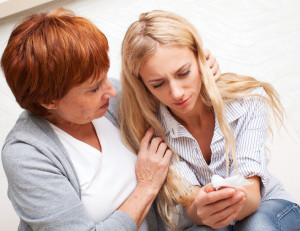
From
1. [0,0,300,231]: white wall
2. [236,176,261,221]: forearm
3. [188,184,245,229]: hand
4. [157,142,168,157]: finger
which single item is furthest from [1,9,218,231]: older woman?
[0,0,300,231]: white wall

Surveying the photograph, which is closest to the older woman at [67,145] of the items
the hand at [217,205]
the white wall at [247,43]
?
the hand at [217,205]

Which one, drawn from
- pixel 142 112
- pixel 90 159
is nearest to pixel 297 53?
pixel 142 112

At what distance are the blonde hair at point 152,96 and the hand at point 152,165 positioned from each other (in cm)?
4

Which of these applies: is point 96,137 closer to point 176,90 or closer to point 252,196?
point 176,90

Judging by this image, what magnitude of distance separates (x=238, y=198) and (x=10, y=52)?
0.86 m

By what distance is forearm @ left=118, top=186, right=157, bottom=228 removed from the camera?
1416mm

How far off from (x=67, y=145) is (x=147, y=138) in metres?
0.32

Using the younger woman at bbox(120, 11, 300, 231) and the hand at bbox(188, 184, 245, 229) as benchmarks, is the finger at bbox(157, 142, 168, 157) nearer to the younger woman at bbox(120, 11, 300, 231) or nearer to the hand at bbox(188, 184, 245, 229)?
the younger woman at bbox(120, 11, 300, 231)

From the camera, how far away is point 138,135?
1571mm

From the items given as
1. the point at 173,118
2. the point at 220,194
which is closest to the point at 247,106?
the point at 173,118

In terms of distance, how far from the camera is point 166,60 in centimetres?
133

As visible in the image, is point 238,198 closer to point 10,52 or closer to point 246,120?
point 246,120

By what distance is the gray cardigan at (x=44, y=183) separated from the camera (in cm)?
127

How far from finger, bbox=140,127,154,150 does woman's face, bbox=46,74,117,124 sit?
23 centimetres
